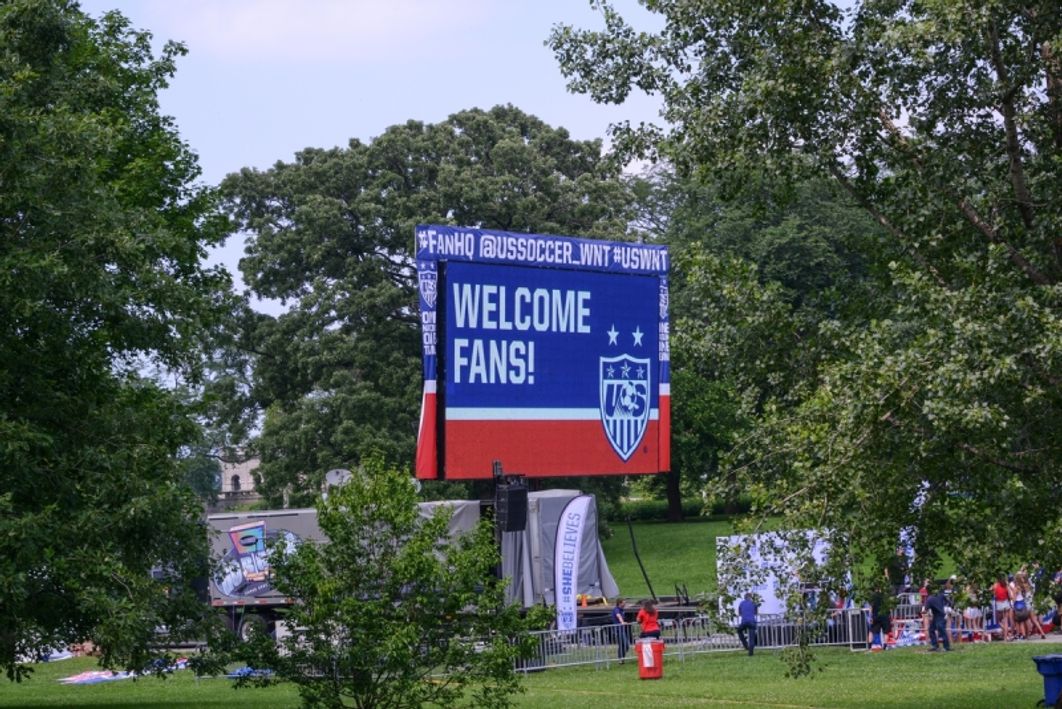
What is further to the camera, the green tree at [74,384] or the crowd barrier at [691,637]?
the crowd barrier at [691,637]

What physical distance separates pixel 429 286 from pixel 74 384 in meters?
9.75

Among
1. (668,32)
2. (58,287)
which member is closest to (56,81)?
(58,287)

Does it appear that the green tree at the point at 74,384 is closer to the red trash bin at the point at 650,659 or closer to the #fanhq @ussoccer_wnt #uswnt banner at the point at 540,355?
the #fanhq @ussoccer_wnt #uswnt banner at the point at 540,355

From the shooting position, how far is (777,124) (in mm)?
15453

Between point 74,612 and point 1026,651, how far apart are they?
17.9 metres

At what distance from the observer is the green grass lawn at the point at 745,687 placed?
2130 centimetres

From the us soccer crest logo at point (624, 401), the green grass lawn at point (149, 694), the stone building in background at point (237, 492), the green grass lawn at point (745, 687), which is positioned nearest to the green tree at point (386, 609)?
the green grass lawn at point (745, 687)

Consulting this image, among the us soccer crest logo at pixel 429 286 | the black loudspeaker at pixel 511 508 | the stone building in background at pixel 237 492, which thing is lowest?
the black loudspeaker at pixel 511 508

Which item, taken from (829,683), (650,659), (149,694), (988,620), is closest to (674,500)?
(988,620)

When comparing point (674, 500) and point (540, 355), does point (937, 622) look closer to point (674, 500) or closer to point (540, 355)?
point (540, 355)

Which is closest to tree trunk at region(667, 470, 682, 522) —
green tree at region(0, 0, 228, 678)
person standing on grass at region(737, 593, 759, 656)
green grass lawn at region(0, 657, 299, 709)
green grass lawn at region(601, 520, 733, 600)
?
green grass lawn at region(601, 520, 733, 600)

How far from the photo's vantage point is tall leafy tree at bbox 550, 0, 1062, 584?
1359 cm

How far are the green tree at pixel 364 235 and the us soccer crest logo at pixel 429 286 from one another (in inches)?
886

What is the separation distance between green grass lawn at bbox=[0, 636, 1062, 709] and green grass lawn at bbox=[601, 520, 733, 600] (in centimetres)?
1945
